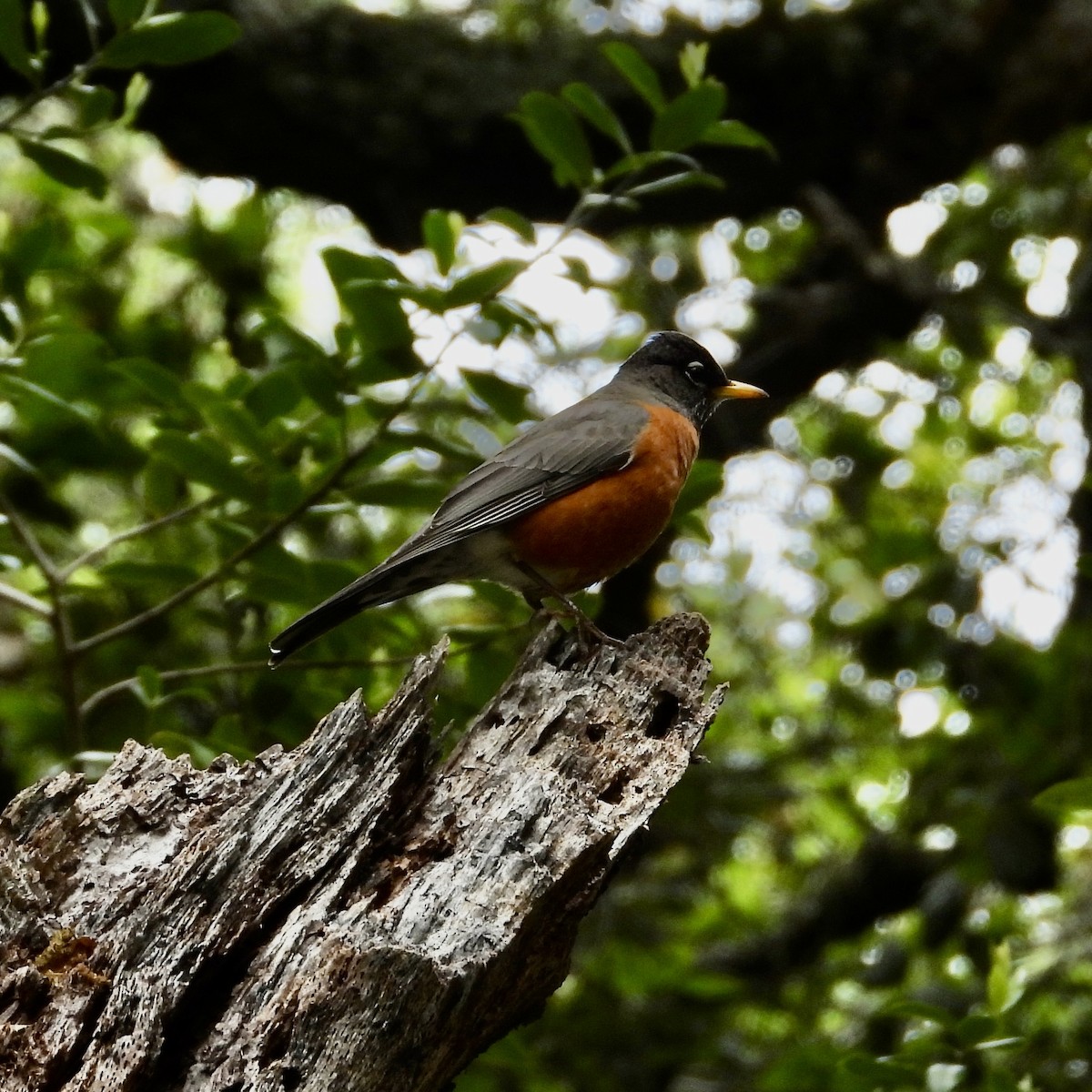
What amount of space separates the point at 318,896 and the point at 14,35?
98.7 inches

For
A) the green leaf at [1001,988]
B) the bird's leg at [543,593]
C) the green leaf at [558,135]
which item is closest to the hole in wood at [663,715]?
the bird's leg at [543,593]

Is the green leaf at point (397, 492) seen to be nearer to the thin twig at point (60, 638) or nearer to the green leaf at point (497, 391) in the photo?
the green leaf at point (497, 391)

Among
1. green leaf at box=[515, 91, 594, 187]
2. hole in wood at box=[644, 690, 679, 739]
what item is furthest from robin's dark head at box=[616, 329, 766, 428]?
hole in wood at box=[644, 690, 679, 739]

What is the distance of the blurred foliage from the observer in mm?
3998

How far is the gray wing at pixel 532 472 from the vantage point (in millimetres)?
4418

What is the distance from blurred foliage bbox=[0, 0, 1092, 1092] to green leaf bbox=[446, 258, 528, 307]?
1 cm

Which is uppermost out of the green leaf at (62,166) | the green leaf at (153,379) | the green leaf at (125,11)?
the green leaf at (125,11)

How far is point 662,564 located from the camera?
7617 mm

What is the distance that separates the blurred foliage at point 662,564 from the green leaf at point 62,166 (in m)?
0.01

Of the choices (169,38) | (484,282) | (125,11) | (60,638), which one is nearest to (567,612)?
(484,282)

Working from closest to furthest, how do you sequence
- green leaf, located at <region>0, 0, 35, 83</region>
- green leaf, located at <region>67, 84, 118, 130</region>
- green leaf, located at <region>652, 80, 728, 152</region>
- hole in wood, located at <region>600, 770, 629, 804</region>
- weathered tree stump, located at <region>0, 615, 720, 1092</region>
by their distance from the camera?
1. weathered tree stump, located at <region>0, 615, 720, 1092</region>
2. hole in wood, located at <region>600, 770, 629, 804</region>
3. green leaf, located at <region>0, 0, 35, 83</region>
4. green leaf, located at <region>67, 84, 118, 130</region>
5. green leaf, located at <region>652, 80, 728, 152</region>

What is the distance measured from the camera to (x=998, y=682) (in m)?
6.67

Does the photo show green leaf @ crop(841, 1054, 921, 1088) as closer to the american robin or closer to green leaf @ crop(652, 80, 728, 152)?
the american robin

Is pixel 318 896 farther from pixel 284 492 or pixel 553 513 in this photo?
pixel 553 513
